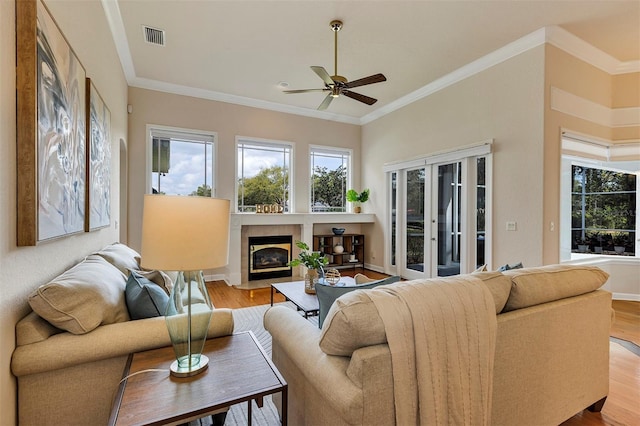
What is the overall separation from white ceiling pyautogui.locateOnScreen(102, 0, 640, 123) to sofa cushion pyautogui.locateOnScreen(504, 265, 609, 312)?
8.76ft

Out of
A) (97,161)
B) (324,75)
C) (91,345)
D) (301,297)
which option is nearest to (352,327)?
(91,345)

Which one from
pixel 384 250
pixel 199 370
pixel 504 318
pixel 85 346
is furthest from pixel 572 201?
pixel 85 346

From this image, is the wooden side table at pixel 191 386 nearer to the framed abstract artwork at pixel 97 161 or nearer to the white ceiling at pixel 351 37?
the framed abstract artwork at pixel 97 161

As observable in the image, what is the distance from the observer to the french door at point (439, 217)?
4.27 metres

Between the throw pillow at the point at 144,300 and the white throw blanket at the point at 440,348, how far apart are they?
1.11 metres

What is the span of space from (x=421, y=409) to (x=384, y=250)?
197 inches

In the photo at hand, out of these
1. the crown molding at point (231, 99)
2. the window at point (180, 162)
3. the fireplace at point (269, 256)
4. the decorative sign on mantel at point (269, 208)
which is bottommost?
the fireplace at point (269, 256)

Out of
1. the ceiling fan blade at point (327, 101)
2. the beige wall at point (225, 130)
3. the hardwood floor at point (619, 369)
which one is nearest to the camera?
the hardwood floor at point (619, 369)

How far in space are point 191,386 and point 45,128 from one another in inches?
51.1

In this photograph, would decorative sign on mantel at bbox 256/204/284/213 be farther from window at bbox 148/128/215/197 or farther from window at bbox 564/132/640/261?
window at bbox 564/132/640/261

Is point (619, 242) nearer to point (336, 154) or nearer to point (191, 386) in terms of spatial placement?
point (336, 154)

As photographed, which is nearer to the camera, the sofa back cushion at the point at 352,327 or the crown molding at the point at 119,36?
the sofa back cushion at the point at 352,327

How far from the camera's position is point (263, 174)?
577cm

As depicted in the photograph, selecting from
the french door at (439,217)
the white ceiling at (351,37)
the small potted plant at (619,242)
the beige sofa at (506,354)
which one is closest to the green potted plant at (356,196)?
the french door at (439,217)
